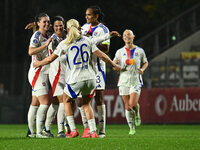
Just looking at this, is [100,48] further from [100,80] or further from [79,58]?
[79,58]

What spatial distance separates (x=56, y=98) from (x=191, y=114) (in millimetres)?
9459

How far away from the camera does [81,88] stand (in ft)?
36.7

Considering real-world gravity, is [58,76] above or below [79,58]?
below

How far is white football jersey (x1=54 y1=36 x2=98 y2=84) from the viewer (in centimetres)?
1111

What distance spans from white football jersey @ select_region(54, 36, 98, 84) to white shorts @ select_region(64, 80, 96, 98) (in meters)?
0.07

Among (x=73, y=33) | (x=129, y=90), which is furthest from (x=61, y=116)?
(x=129, y=90)

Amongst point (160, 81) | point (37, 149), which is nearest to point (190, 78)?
point (160, 81)

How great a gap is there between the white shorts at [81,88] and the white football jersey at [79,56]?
0.23ft

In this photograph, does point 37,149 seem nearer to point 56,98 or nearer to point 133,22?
point 56,98

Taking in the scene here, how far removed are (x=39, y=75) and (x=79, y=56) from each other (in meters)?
1.34

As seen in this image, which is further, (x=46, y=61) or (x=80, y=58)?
(x=46, y=61)

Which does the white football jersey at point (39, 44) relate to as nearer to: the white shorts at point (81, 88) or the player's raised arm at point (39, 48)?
the player's raised arm at point (39, 48)

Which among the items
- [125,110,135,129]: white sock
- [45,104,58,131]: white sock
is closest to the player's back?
[45,104,58,131]: white sock

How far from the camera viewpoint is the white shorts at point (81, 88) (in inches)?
439
